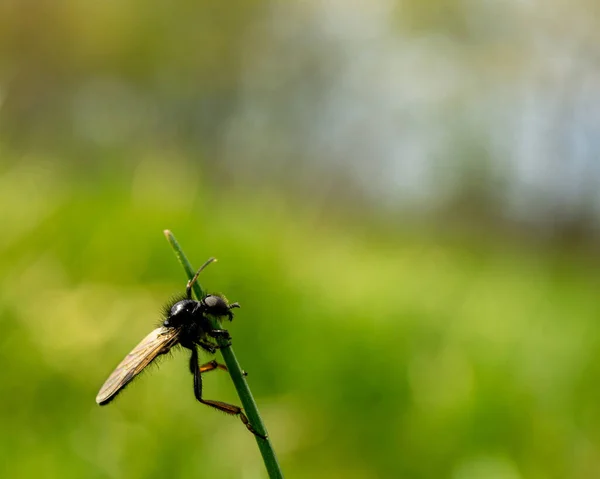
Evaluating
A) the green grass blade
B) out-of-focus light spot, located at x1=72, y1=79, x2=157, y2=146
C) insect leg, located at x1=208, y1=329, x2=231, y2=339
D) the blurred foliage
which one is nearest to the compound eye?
insect leg, located at x1=208, y1=329, x2=231, y2=339

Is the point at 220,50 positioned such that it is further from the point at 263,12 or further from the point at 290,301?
the point at 290,301

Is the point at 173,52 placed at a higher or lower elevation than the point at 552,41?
higher

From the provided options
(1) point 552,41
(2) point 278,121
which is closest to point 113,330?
(1) point 552,41

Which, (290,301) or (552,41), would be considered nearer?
(290,301)

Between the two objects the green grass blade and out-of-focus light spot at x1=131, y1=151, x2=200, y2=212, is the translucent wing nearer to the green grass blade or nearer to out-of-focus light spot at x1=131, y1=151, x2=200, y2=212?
the green grass blade

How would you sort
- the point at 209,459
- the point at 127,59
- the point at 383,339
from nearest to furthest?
the point at 209,459, the point at 383,339, the point at 127,59

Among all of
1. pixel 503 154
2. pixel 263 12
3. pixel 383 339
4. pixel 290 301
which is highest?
pixel 263 12

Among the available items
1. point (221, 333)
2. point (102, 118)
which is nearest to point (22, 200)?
point (102, 118)
